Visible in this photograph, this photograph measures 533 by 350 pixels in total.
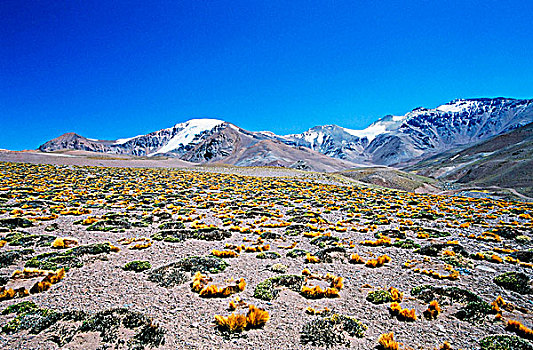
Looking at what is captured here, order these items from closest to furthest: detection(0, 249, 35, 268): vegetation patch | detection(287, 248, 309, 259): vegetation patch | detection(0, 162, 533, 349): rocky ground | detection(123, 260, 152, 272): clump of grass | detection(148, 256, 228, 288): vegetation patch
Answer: detection(0, 162, 533, 349): rocky ground
detection(148, 256, 228, 288): vegetation patch
detection(0, 249, 35, 268): vegetation patch
detection(123, 260, 152, 272): clump of grass
detection(287, 248, 309, 259): vegetation patch

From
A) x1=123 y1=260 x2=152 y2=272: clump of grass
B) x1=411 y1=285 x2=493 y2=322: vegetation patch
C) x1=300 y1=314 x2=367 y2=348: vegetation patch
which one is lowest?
x1=300 y1=314 x2=367 y2=348: vegetation patch

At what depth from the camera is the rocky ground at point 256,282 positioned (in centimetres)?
553

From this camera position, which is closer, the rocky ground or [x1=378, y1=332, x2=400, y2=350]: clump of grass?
[x1=378, y1=332, x2=400, y2=350]: clump of grass

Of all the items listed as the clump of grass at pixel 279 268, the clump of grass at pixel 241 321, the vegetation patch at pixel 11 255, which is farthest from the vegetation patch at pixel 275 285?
the vegetation patch at pixel 11 255

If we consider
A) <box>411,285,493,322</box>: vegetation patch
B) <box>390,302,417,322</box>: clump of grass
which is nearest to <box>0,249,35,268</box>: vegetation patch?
<box>390,302,417,322</box>: clump of grass

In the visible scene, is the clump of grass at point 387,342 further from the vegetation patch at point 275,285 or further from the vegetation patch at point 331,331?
the vegetation patch at point 275,285

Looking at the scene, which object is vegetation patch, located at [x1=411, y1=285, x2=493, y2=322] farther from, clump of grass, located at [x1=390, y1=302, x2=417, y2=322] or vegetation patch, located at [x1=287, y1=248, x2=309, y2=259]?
vegetation patch, located at [x1=287, y1=248, x2=309, y2=259]

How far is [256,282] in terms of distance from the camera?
8.18 meters

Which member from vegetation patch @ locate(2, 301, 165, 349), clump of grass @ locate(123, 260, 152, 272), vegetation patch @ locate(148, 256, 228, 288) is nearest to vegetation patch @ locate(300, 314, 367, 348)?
vegetation patch @ locate(2, 301, 165, 349)

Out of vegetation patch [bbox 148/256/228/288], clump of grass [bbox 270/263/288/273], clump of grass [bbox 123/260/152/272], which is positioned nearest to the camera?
vegetation patch [bbox 148/256/228/288]

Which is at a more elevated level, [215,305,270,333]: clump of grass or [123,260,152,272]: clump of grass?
[123,260,152,272]: clump of grass

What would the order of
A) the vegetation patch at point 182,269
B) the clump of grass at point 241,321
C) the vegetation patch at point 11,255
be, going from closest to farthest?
the clump of grass at point 241,321 < the vegetation patch at point 182,269 < the vegetation patch at point 11,255

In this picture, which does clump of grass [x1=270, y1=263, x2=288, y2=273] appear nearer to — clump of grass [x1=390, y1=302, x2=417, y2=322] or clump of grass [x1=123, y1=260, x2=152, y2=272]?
clump of grass [x1=390, y1=302, x2=417, y2=322]

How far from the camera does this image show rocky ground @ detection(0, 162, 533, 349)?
18.1 ft
